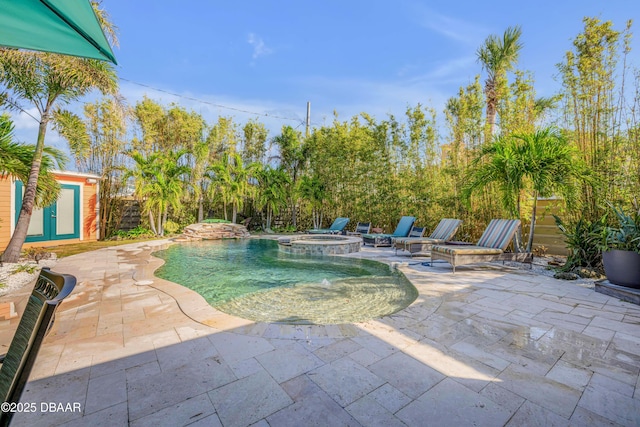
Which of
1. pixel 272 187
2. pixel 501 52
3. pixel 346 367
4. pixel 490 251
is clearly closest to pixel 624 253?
pixel 490 251

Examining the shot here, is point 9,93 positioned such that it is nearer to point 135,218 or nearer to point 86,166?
point 86,166

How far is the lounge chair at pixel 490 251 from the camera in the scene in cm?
543

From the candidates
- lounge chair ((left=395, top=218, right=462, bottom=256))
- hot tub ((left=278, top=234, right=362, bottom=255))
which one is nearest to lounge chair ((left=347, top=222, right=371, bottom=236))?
hot tub ((left=278, top=234, right=362, bottom=255))

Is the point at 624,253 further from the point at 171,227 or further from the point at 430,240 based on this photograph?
the point at 171,227

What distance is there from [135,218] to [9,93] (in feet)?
24.0

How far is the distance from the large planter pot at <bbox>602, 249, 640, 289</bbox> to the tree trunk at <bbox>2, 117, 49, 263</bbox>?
1052 cm

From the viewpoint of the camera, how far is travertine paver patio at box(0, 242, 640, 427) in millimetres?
1653

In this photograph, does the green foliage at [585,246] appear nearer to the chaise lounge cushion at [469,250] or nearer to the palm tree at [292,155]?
the chaise lounge cushion at [469,250]

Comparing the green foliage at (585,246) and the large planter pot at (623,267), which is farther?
the green foliage at (585,246)

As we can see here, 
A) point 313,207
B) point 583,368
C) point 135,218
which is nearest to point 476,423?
point 583,368

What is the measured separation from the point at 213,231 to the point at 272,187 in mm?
3299

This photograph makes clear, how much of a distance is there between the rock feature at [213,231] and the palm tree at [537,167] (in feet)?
31.7

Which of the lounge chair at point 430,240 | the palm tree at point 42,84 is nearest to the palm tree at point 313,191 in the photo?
the lounge chair at point 430,240

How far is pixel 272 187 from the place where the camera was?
1338 centimetres
